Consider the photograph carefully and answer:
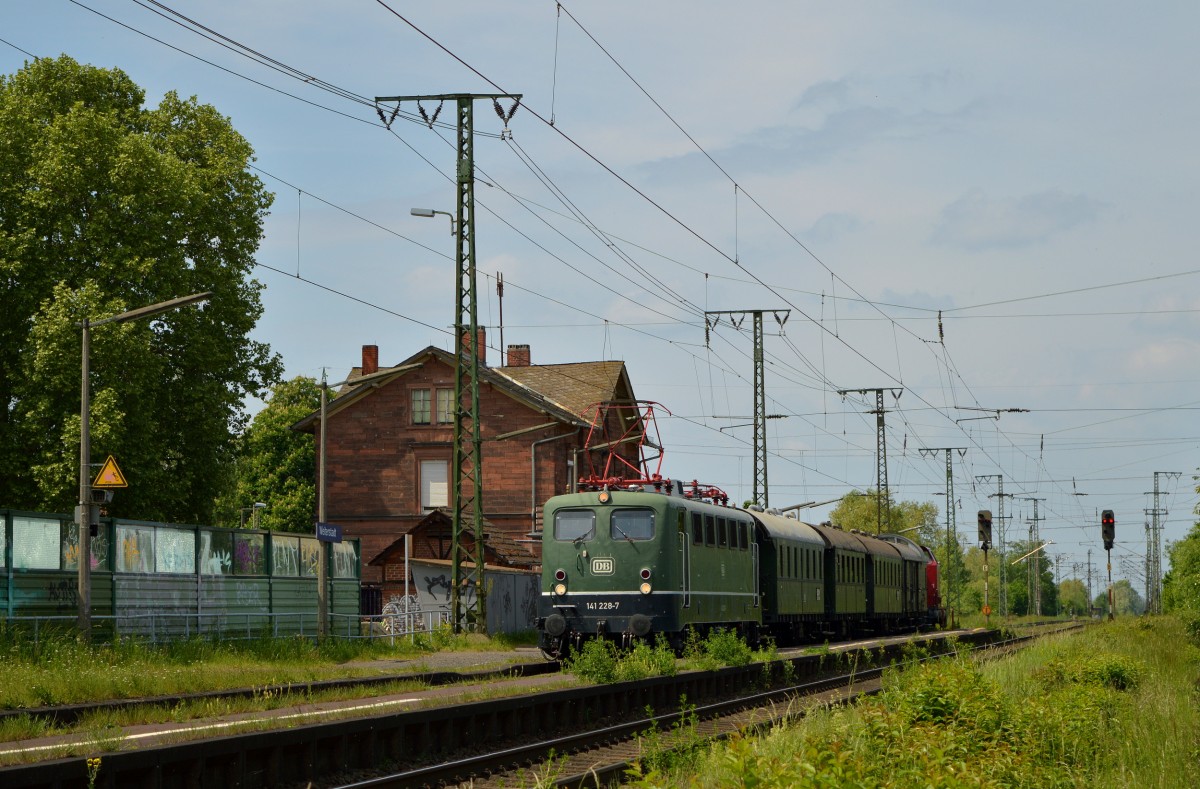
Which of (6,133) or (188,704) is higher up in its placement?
(6,133)

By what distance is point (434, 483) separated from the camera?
56.5 m

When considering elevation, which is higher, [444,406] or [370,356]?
[370,356]

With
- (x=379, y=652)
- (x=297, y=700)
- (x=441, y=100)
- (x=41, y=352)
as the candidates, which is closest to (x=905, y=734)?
(x=297, y=700)

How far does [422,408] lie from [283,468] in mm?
29101

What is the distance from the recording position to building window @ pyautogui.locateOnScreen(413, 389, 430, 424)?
187 ft

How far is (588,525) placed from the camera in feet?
87.4

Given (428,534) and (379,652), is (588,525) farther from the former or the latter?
(428,534)

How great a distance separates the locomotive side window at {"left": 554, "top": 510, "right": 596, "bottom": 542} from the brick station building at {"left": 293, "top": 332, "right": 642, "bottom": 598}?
27016 mm

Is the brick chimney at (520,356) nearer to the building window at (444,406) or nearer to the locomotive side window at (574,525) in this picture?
the building window at (444,406)

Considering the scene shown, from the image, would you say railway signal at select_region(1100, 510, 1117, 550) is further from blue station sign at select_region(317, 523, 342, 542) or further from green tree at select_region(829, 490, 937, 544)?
green tree at select_region(829, 490, 937, 544)

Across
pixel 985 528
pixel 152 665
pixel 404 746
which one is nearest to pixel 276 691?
pixel 152 665

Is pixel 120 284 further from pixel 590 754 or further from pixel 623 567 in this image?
pixel 590 754

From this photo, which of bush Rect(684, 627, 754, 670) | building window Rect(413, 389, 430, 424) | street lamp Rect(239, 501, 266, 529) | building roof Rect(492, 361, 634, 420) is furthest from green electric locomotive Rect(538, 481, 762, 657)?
street lamp Rect(239, 501, 266, 529)

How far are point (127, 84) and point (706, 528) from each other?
2326cm
